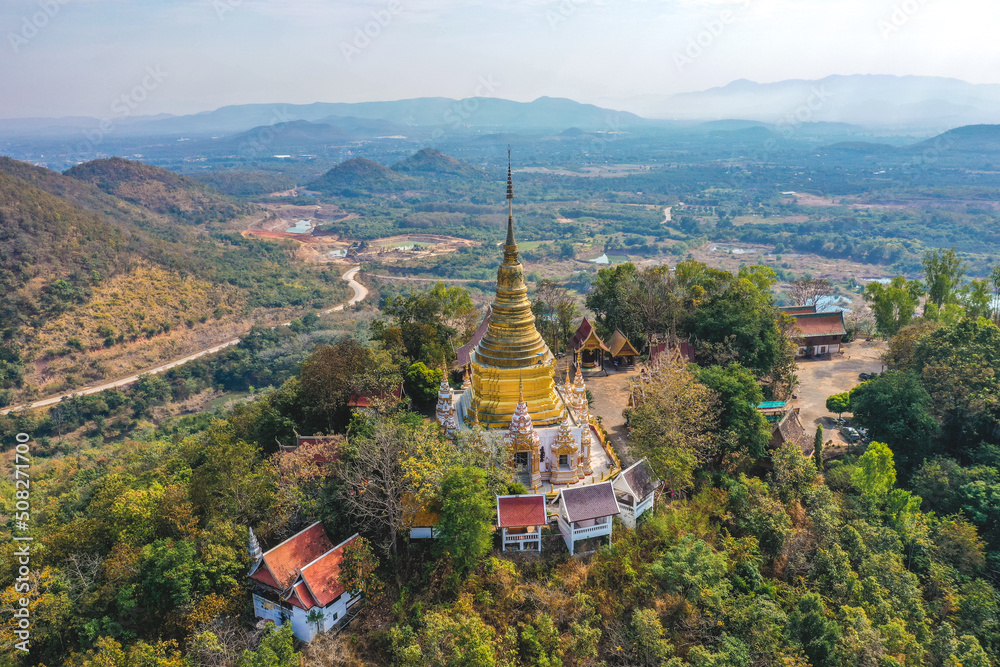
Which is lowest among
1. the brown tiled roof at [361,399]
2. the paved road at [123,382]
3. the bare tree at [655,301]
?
the paved road at [123,382]

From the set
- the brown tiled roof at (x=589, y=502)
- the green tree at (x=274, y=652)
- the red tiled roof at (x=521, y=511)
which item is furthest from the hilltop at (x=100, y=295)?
the brown tiled roof at (x=589, y=502)

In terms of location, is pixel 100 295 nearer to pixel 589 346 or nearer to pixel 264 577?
pixel 589 346

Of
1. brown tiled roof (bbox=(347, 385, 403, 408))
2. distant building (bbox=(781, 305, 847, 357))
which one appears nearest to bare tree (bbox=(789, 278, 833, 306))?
distant building (bbox=(781, 305, 847, 357))

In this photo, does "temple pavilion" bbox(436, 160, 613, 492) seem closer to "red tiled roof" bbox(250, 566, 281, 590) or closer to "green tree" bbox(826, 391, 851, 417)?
"red tiled roof" bbox(250, 566, 281, 590)

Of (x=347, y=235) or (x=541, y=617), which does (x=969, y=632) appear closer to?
(x=541, y=617)

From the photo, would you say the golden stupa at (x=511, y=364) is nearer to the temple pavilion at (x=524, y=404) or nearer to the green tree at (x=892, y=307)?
the temple pavilion at (x=524, y=404)

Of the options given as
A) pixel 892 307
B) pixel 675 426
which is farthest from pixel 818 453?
pixel 892 307
